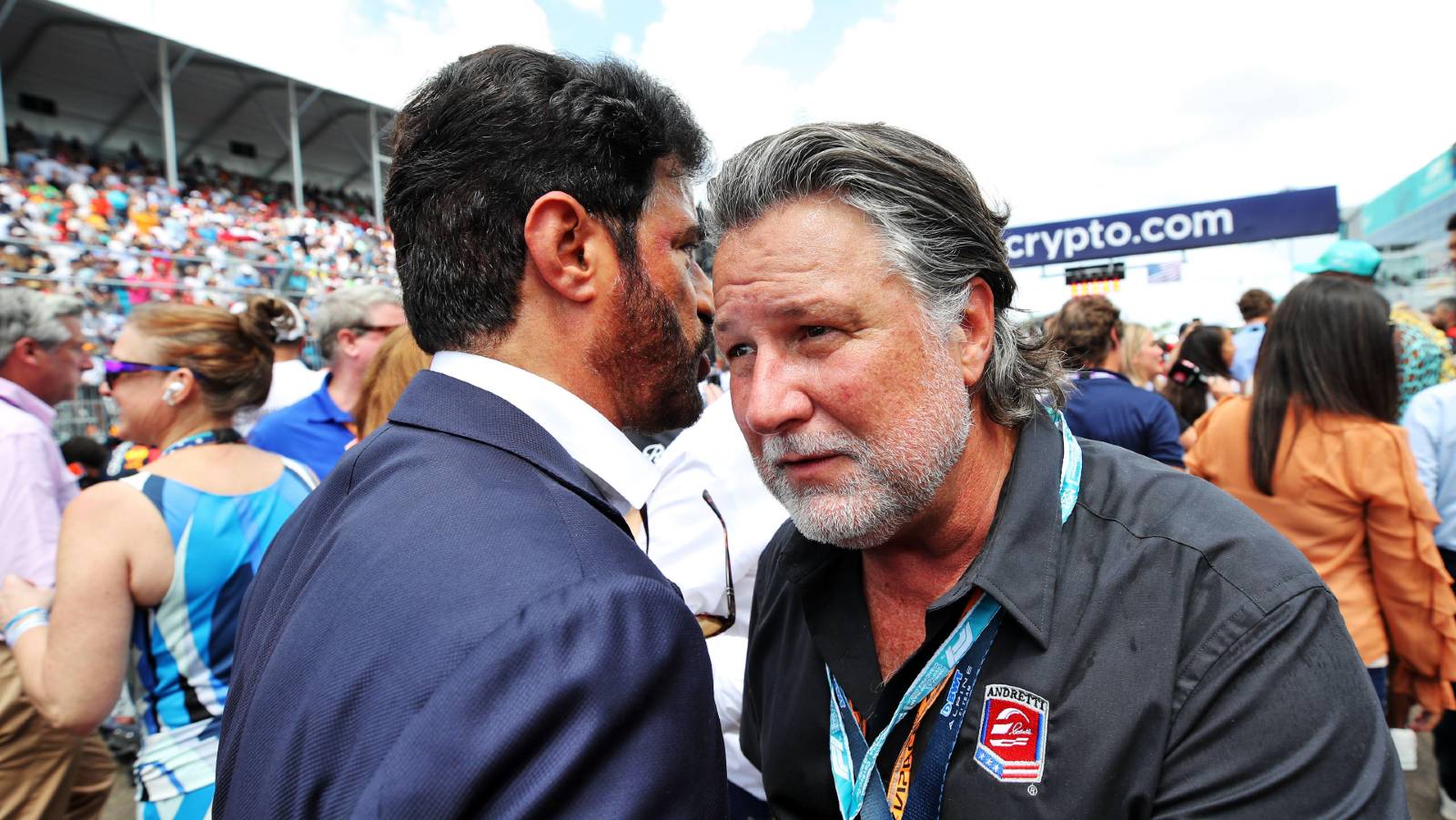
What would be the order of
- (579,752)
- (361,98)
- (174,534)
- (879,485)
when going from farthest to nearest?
(361,98), (174,534), (879,485), (579,752)

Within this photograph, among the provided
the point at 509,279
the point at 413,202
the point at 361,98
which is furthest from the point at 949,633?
the point at 361,98

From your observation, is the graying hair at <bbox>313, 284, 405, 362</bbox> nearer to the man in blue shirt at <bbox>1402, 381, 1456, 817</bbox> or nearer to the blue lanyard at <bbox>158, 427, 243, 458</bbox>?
the blue lanyard at <bbox>158, 427, 243, 458</bbox>

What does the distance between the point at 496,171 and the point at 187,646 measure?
1851 millimetres

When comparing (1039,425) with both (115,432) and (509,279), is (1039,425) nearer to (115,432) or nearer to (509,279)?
(509,279)

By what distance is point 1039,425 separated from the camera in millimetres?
1542

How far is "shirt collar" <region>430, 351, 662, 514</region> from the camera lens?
119 centimetres

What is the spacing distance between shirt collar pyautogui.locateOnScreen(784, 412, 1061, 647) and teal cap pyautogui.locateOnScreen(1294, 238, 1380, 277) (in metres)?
3.61

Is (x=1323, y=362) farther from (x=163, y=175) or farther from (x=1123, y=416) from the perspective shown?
(x=163, y=175)

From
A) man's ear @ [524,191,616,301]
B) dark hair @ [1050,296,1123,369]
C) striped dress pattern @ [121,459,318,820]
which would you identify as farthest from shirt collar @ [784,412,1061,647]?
dark hair @ [1050,296,1123,369]

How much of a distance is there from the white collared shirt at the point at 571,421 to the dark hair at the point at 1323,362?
2594 millimetres

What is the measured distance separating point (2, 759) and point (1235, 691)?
3.41 m

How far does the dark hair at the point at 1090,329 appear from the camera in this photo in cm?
440

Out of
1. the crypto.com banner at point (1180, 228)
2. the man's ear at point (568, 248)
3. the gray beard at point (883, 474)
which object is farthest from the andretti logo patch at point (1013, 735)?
the crypto.com banner at point (1180, 228)

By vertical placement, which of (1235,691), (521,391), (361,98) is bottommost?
(1235,691)
